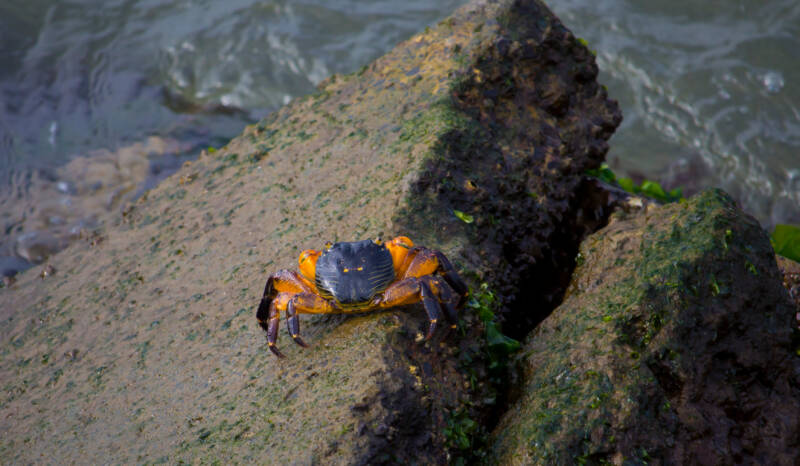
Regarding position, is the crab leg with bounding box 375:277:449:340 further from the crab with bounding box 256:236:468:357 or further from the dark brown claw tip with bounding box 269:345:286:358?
the dark brown claw tip with bounding box 269:345:286:358

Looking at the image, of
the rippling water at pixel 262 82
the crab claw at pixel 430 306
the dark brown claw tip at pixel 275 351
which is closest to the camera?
the crab claw at pixel 430 306

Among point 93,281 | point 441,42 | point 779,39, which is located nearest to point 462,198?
point 441,42

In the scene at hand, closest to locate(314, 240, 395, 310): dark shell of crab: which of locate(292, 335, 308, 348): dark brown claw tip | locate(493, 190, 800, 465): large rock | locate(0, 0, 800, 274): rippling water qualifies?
locate(292, 335, 308, 348): dark brown claw tip

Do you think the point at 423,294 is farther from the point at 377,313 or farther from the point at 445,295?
the point at 377,313

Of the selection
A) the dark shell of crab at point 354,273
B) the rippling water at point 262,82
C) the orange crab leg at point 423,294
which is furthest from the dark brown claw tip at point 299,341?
the rippling water at point 262,82

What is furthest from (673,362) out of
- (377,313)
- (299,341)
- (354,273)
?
(299,341)

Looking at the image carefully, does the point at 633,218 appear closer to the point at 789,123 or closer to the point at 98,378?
the point at 98,378

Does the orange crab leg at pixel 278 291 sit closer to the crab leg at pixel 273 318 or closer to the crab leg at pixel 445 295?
the crab leg at pixel 273 318
